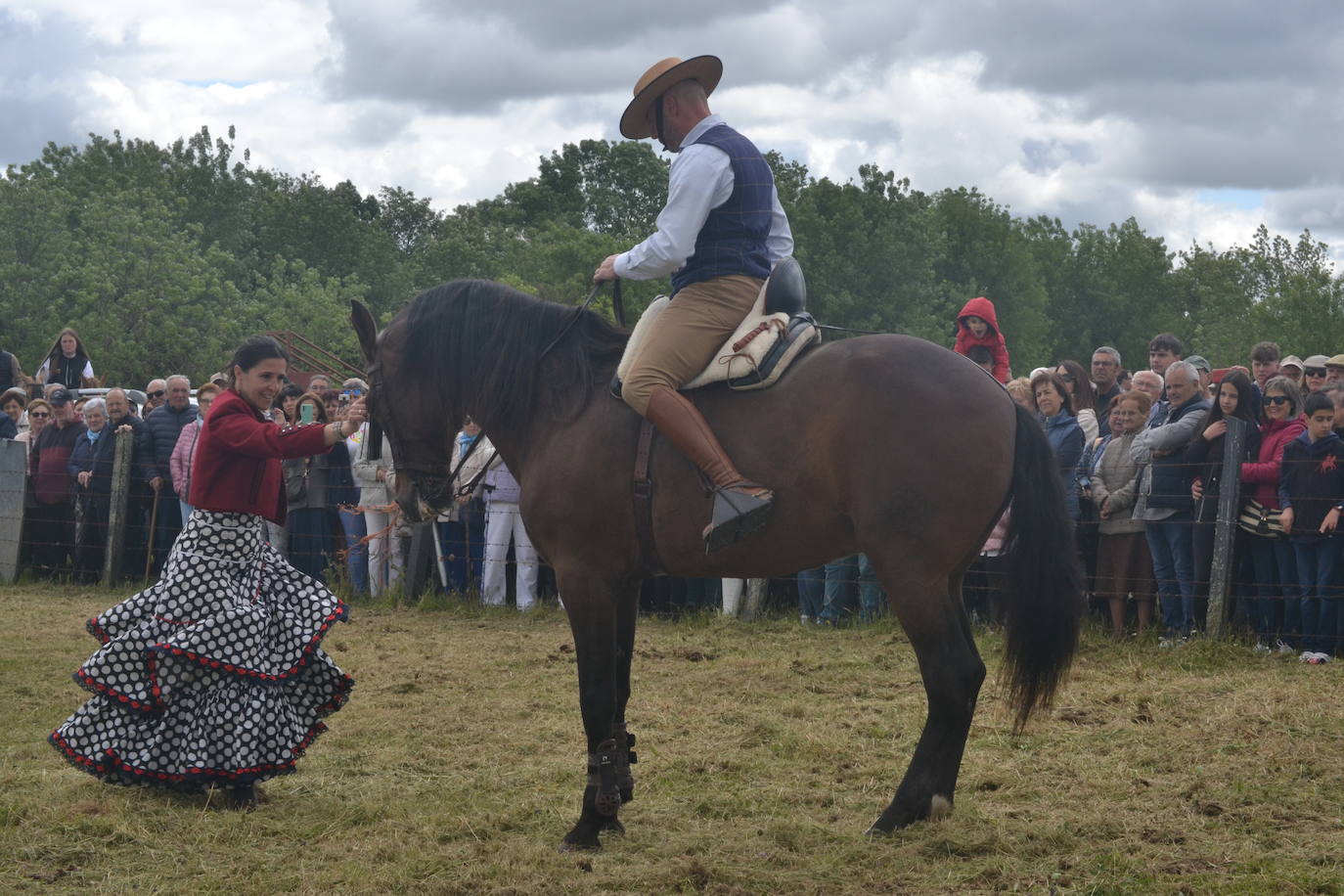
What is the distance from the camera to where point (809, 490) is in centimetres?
484

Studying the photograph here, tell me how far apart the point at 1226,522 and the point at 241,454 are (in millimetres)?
6553

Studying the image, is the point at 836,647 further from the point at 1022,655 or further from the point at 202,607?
the point at 202,607

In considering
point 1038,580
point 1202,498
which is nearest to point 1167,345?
point 1202,498

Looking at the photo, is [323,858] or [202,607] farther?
[202,607]

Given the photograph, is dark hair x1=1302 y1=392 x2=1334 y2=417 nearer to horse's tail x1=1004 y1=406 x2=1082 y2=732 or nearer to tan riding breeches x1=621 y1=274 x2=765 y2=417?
horse's tail x1=1004 y1=406 x2=1082 y2=732

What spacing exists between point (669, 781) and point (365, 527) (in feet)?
24.9

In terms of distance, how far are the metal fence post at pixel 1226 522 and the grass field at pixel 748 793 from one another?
34 cm

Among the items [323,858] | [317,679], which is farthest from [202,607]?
[323,858]

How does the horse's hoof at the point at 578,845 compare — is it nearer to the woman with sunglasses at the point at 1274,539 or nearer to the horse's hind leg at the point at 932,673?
the horse's hind leg at the point at 932,673

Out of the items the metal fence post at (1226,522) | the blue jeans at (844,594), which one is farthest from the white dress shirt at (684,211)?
the blue jeans at (844,594)

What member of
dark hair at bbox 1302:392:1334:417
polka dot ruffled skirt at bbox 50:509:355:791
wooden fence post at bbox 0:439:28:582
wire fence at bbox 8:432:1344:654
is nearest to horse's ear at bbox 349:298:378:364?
polka dot ruffled skirt at bbox 50:509:355:791

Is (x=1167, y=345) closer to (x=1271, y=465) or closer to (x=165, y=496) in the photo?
(x=1271, y=465)

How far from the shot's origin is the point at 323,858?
4.60 metres

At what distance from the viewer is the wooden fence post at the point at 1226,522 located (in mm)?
8688
